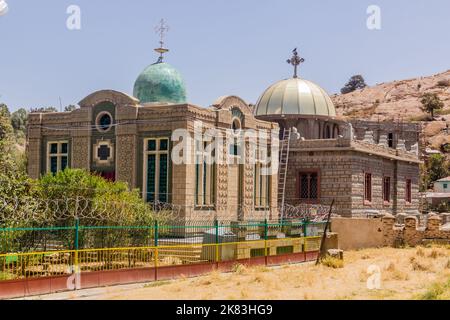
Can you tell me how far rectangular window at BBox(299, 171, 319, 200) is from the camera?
39.0 metres

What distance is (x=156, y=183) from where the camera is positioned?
31.0 m

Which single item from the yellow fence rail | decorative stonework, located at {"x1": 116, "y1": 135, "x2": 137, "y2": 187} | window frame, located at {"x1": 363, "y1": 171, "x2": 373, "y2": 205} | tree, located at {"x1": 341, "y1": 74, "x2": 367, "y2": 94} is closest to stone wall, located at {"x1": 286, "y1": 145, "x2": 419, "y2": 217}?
window frame, located at {"x1": 363, "y1": 171, "x2": 373, "y2": 205}

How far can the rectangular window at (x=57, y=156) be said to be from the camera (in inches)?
1335

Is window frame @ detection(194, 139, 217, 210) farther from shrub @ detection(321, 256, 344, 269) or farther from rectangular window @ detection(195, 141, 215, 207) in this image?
shrub @ detection(321, 256, 344, 269)

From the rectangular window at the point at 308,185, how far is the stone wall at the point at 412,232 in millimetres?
5920

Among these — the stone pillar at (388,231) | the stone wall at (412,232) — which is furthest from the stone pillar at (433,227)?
the stone pillar at (388,231)

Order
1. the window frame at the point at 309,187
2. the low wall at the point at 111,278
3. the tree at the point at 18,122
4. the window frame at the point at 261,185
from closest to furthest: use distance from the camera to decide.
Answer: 1. the low wall at the point at 111,278
2. the window frame at the point at 261,185
3. the window frame at the point at 309,187
4. the tree at the point at 18,122

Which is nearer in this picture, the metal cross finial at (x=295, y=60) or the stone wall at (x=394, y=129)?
the metal cross finial at (x=295, y=60)

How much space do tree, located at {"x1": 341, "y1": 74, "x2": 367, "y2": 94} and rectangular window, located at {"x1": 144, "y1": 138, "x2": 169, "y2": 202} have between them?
112 metres

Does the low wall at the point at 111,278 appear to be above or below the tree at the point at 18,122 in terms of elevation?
below

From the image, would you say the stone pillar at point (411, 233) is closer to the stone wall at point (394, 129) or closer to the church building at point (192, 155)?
the church building at point (192, 155)

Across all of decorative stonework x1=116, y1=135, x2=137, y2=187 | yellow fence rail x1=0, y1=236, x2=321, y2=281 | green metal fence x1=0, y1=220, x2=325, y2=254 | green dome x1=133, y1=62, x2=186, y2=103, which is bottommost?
yellow fence rail x1=0, y1=236, x2=321, y2=281

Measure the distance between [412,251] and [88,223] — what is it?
14554 millimetres

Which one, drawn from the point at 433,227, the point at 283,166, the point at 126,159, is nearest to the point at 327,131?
the point at 283,166
